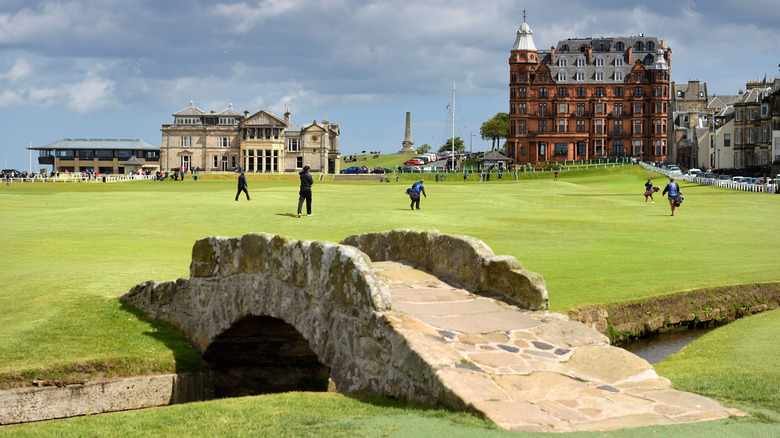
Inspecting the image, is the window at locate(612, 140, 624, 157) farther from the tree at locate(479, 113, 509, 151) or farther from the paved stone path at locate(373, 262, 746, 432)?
the paved stone path at locate(373, 262, 746, 432)

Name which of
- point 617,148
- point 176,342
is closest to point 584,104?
→ point 617,148

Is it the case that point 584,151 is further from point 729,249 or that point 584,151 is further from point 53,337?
point 53,337

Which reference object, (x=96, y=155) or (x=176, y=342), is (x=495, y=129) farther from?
(x=176, y=342)

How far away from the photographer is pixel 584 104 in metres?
129

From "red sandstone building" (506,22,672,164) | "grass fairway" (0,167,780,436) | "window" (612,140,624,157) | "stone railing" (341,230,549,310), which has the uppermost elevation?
"red sandstone building" (506,22,672,164)

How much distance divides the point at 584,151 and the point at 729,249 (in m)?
104

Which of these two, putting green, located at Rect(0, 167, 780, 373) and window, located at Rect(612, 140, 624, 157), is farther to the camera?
window, located at Rect(612, 140, 624, 157)

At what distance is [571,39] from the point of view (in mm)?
133625

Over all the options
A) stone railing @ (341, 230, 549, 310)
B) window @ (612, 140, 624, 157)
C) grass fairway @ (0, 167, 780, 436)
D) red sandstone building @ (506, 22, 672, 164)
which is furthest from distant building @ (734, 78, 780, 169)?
stone railing @ (341, 230, 549, 310)

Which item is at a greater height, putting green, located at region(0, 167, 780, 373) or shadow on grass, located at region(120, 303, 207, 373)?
putting green, located at region(0, 167, 780, 373)

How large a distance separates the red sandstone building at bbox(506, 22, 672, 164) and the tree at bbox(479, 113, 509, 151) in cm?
3697

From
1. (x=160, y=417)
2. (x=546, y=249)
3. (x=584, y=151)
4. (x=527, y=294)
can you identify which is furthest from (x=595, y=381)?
(x=584, y=151)

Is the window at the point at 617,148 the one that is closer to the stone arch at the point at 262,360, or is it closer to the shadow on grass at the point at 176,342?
the stone arch at the point at 262,360

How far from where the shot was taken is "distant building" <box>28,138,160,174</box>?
173250 mm
